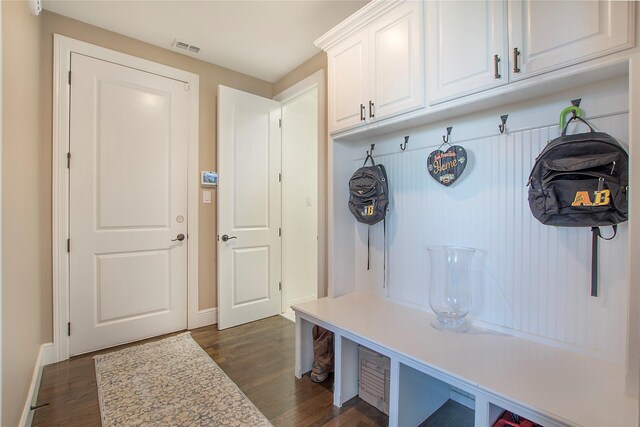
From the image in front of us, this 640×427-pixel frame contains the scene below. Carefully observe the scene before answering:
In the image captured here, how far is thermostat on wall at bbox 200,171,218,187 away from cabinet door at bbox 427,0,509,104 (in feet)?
7.03

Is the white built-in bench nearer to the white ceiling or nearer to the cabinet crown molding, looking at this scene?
the cabinet crown molding

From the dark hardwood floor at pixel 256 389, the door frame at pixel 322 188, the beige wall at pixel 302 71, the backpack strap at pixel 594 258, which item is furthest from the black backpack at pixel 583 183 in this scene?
the beige wall at pixel 302 71

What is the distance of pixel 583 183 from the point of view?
1158 mm

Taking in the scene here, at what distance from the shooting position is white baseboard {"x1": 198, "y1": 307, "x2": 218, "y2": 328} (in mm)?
2883

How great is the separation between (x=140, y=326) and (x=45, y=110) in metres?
1.85

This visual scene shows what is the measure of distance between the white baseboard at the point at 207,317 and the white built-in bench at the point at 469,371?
131cm

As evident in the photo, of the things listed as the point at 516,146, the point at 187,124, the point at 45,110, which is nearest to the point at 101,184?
the point at 45,110

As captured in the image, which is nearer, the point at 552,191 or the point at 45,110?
the point at 552,191

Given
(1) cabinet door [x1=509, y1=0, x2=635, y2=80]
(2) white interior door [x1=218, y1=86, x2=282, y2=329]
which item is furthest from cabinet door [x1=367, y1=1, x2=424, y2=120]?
(2) white interior door [x1=218, y1=86, x2=282, y2=329]

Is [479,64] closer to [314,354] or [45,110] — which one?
[314,354]

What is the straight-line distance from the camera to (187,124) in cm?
280

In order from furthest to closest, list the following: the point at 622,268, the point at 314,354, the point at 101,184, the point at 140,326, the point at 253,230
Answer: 1. the point at 253,230
2. the point at 140,326
3. the point at 101,184
4. the point at 314,354
5. the point at 622,268

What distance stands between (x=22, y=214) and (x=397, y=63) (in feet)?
7.46

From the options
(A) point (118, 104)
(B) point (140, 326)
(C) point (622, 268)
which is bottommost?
(B) point (140, 326)
